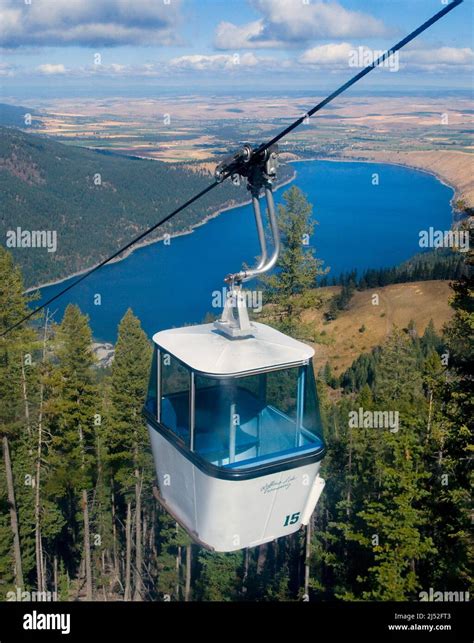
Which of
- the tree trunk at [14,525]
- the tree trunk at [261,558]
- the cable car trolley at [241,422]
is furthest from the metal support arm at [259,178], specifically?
the tree trunk at [261,558]

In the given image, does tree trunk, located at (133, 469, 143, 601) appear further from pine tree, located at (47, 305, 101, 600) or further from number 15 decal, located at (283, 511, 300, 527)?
number 15 decal, located at (283, 511, 300, 527)

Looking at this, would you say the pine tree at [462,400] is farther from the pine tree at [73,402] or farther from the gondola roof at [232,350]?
the pine tree at [73,402]

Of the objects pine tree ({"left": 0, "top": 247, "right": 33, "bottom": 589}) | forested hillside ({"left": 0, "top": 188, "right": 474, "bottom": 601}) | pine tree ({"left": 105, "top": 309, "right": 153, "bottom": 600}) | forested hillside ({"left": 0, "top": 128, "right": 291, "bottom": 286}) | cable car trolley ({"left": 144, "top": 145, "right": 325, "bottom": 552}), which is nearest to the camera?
cable car trolley ({"left": 144, "top": 145, "right": 325, "bottom": 552})

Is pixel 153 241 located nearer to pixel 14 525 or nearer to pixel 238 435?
pixel 14 525

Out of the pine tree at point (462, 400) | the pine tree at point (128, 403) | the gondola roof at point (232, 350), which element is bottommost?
the pine tree at point (128, 403)

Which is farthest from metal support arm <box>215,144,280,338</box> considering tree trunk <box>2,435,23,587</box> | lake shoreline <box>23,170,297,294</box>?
lake shoreline <box>23,170,297,294</box>

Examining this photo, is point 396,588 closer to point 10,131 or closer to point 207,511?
point 207,511

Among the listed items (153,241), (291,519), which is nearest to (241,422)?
(291,519)
